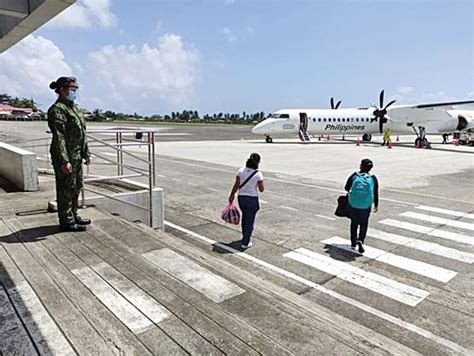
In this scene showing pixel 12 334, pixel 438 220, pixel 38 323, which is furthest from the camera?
pixel 438 220

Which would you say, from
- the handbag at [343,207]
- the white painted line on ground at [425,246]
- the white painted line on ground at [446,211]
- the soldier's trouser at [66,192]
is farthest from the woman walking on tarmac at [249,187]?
the white painted line on ground at [446,211]

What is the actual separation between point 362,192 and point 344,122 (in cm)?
2772

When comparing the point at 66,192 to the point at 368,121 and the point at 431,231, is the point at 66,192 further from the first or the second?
the point at 368,121

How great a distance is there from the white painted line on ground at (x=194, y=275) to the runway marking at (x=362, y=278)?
1992 mm

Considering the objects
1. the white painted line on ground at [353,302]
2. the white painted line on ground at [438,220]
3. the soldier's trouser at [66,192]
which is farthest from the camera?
the white painted line on ground at [438,220]

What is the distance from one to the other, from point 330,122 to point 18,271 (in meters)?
29.9

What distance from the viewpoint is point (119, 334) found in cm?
250

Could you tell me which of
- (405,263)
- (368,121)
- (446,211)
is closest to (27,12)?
(405,263)

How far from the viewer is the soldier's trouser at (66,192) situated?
4.42m

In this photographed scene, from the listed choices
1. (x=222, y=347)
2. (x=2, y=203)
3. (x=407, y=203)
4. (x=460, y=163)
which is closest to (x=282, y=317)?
(x=222, y=347)

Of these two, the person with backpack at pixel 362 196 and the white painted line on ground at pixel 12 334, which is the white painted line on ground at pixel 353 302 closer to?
the person with backpack at pixel 362 196

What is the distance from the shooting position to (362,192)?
5.29 meters

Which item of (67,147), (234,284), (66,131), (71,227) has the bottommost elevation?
(234,284)

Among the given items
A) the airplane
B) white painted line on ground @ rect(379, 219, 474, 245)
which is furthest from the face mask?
the airplane
